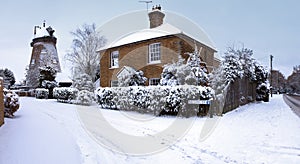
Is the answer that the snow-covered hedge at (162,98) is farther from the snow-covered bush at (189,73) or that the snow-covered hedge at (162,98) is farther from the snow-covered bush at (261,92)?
the snow-covered bush at (261,92)

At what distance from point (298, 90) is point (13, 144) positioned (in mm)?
76859

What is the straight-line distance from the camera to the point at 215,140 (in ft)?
22.6

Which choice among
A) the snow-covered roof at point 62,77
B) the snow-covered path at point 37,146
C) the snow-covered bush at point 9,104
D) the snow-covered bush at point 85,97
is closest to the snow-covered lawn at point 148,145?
the snow-covered path at point 37,146

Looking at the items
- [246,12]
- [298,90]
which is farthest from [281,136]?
[298,90]

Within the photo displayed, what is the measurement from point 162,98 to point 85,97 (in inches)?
373

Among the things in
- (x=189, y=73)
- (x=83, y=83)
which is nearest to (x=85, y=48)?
(x=83, y=83)

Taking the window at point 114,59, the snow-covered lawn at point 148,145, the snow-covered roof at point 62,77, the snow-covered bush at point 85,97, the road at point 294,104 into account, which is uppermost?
the window at point 114,59

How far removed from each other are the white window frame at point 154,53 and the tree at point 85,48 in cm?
1892

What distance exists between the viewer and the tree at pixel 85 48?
1471 inches

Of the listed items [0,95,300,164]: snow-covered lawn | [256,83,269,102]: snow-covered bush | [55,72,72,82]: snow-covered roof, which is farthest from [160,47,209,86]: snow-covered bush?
[55,72,72,82]: snow-covered roof

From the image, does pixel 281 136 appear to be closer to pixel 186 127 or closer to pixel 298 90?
pixel 186 127

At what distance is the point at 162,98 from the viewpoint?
38.4 feet

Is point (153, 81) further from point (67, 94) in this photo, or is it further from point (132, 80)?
point (67, 94)

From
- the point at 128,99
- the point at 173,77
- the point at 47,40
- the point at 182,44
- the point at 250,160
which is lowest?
the point at 250,160
